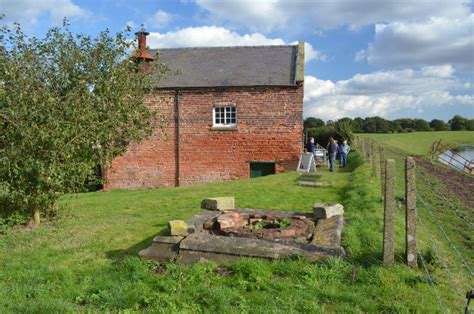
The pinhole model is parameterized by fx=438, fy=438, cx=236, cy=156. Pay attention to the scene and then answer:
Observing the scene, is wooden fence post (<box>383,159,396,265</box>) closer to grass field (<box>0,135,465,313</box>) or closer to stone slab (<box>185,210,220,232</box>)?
grass field (<box>0,135,465,313</box>)

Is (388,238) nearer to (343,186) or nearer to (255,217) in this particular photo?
(255,217)

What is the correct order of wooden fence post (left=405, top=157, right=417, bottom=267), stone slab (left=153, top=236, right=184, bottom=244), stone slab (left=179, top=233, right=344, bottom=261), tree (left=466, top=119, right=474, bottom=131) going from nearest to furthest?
wooden fence post (left=405, top=157, right=417, bottom=267) → stone slab (left=179, top=233, right=344, bottom=261) → stone slab (left=153, top=236, right=184, bottom=244) → tree (left=466, top=119, right=474, bottom=131)

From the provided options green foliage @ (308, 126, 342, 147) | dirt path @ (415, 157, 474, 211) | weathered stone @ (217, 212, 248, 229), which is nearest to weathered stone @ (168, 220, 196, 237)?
weathered stone @ (217, 212, 248, 229)

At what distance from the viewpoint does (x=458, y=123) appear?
89875mm

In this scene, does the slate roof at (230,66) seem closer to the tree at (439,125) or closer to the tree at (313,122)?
the tree at (313,122)

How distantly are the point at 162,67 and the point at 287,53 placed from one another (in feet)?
41.3

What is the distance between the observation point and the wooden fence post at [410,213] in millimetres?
6598

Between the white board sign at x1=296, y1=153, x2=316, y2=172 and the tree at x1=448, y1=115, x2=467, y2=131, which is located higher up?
the tree at x1=448, y1=115, x2=467, y2=131

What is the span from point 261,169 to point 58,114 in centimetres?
1460

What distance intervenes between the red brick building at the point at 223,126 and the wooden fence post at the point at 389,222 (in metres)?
15.7

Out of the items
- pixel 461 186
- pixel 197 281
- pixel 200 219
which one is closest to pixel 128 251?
pixel 200 219

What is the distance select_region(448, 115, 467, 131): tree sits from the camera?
291 ft

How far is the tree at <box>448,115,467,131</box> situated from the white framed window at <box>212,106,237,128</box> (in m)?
79.2

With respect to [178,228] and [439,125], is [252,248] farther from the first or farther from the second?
[439,125]
